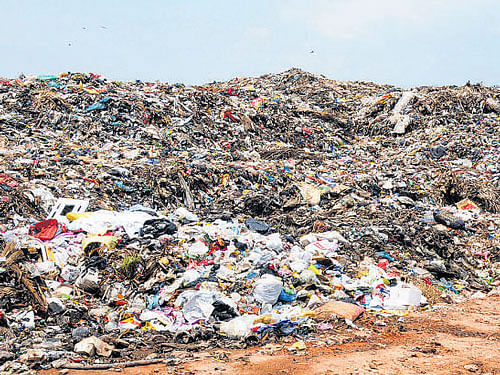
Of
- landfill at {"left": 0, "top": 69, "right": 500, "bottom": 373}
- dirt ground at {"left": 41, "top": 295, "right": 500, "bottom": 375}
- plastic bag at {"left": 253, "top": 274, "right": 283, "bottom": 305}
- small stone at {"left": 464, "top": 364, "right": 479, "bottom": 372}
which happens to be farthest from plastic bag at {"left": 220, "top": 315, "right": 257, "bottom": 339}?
small stone at {"left": 464, "top": 364, "right": 479, "bottom": 372}

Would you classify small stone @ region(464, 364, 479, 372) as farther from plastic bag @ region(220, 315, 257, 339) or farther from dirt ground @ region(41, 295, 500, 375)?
plastic bag @ region(220, 315, 257, 339)

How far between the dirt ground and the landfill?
0.63ft

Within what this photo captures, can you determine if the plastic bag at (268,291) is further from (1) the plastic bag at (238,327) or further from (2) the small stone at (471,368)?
(2) the small stone at (471,368)

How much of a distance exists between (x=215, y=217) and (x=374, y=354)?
386cm

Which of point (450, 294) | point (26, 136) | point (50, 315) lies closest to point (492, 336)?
point (450, 294)

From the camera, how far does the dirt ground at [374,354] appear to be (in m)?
2.75

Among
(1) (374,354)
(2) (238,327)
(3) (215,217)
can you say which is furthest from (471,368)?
(3) (215,217)

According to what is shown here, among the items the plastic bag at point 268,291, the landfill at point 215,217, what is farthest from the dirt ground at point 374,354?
the plastic bag at point 268,291

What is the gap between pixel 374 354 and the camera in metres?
3.02

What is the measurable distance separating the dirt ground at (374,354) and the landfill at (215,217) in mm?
192

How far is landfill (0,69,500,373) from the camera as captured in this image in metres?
3.57

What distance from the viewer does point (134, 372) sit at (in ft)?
9.18

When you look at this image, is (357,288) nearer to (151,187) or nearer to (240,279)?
(240,279)

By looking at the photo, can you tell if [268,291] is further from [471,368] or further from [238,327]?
[471,368]
